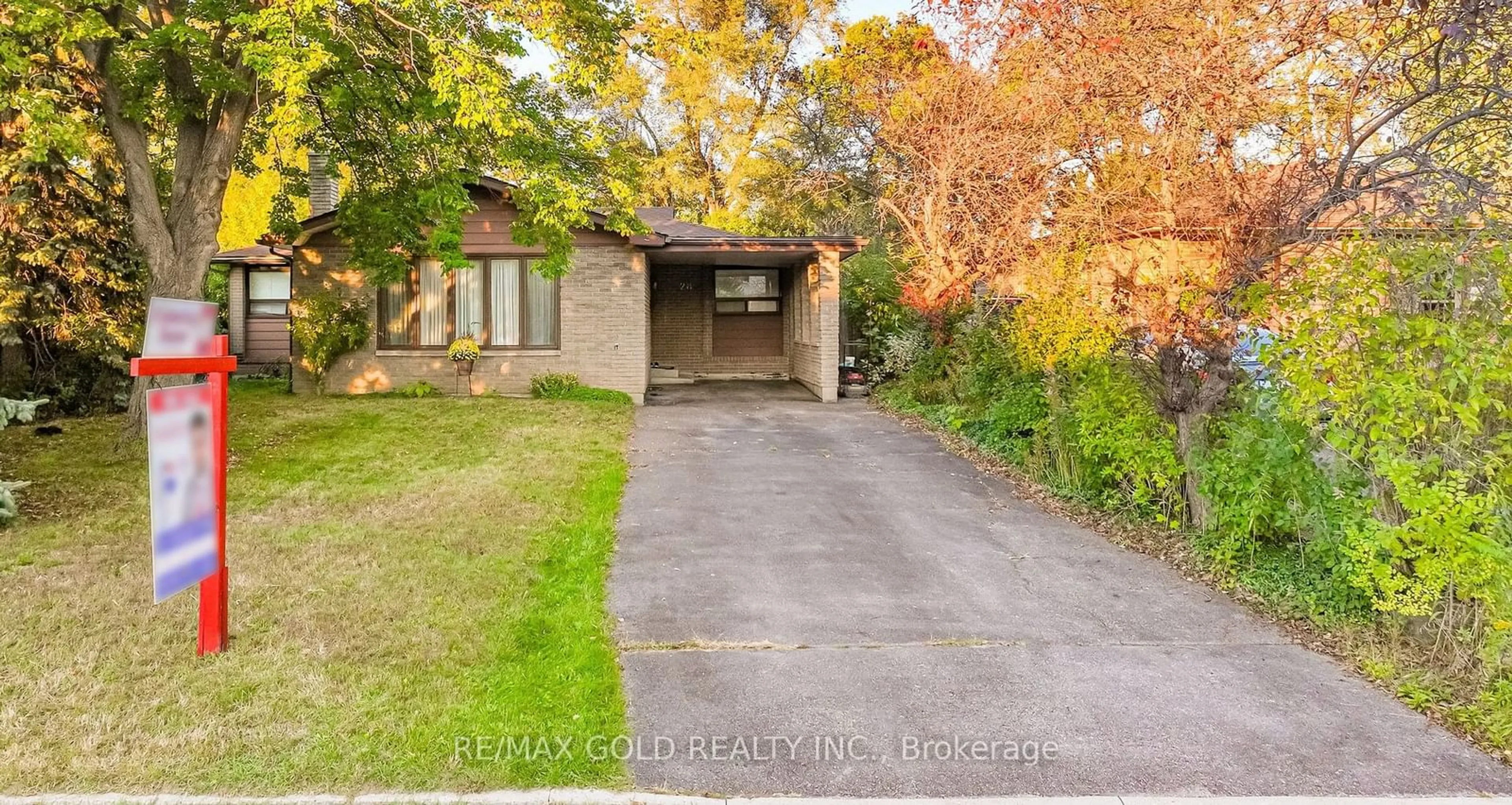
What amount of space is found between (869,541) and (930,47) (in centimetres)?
680

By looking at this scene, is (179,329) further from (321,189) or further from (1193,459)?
(321,189)

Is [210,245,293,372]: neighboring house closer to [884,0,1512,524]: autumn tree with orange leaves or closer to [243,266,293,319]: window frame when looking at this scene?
[243,266,293,319]: window frame

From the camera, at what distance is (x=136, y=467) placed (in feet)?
27.3

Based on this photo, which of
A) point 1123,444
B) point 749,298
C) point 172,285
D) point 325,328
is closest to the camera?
point 1123,444

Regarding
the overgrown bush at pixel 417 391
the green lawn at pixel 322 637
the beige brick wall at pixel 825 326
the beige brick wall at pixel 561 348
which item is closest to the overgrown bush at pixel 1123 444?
the green lawn at pixel 322 637

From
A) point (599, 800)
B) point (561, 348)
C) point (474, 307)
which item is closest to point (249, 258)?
point (474, 307)

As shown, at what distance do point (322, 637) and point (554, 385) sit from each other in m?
9.65

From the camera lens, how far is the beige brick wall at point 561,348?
13688 millimetres

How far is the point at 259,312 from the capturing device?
18719 millimetres

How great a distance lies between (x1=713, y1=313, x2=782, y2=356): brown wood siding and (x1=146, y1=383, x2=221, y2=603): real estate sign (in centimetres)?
1548

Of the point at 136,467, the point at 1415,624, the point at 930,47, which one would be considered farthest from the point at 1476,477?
the point at 136,467

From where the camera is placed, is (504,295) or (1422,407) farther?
(504,295)

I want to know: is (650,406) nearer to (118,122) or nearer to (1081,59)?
(118,122)

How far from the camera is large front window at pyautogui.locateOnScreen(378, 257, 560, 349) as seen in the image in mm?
13883
